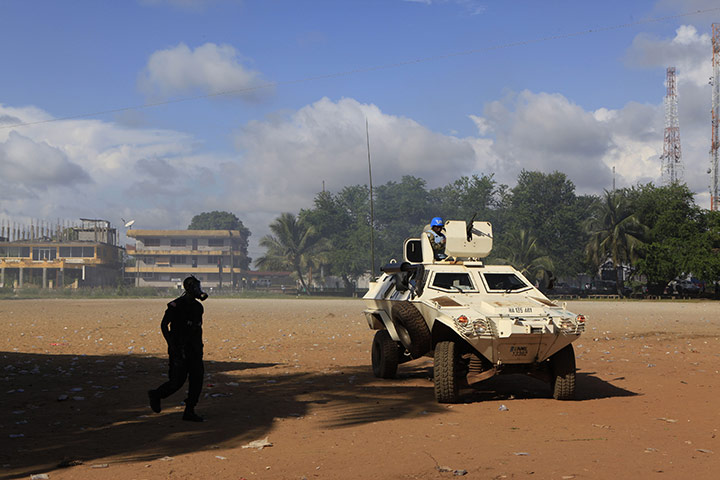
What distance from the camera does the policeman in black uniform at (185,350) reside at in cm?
810

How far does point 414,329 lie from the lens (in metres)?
10.0

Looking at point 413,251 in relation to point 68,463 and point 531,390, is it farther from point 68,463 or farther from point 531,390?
point 68,463

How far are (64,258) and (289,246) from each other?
2751 centimetres

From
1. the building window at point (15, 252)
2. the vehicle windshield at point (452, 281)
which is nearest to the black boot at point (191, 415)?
the vehicle windshield at point (452, 281)

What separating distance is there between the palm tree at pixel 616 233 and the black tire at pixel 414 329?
5067 cm

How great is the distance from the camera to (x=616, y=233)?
57.1 m

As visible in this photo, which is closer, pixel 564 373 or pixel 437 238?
pixel 564 373

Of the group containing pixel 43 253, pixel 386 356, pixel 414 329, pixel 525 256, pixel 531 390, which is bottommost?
pixel 531 390

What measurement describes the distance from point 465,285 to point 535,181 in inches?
2734

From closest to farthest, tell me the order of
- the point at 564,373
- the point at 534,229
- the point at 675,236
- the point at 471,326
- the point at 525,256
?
the point at 471,326 < the point at 564,373 < the point at 675,236 < the point at 525,256 < the point at 534,229

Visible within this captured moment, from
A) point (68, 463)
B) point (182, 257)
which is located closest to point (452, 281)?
point (68, 463)

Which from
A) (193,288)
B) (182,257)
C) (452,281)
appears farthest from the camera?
(182,257)

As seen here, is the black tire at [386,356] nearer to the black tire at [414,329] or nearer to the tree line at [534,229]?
the black tire at [414,329]

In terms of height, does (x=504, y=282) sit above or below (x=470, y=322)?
above
